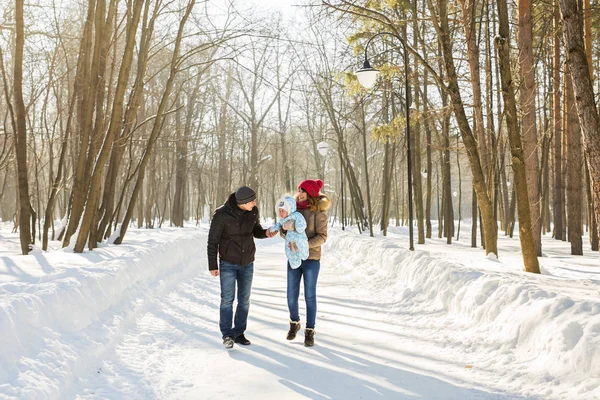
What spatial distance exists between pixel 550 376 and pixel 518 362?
482 millimetres

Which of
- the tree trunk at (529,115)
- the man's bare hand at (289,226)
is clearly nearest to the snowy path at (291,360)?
the man's bare hand at (289,226)

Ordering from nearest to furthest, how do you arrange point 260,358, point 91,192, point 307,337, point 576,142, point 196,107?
point 260,358 < point 307,337 < point 91,192 < point 576,142 < point 196,107

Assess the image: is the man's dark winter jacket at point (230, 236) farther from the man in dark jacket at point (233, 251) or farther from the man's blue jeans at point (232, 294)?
the man's blue jeans at point (232, 294)

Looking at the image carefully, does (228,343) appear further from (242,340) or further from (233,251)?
(233,251)

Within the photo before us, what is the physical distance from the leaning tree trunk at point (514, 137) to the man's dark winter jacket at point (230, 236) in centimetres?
574

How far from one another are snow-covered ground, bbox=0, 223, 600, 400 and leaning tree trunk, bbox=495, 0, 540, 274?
2.19 meters


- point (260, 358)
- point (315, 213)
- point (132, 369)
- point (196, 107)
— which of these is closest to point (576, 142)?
point (315, 213)

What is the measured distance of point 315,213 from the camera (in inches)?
225

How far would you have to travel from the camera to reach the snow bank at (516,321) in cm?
397

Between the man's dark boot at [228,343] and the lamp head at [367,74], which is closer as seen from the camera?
the man's dark boot at [228,343]

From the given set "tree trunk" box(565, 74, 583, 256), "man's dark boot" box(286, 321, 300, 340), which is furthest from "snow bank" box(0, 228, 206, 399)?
"tree trunk" box(565, 74, 583, 256)

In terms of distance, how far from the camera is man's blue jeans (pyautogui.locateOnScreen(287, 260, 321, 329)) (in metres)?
5.68

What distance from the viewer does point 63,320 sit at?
517cm

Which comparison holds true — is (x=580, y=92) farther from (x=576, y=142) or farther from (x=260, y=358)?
(x=576, y=142)
